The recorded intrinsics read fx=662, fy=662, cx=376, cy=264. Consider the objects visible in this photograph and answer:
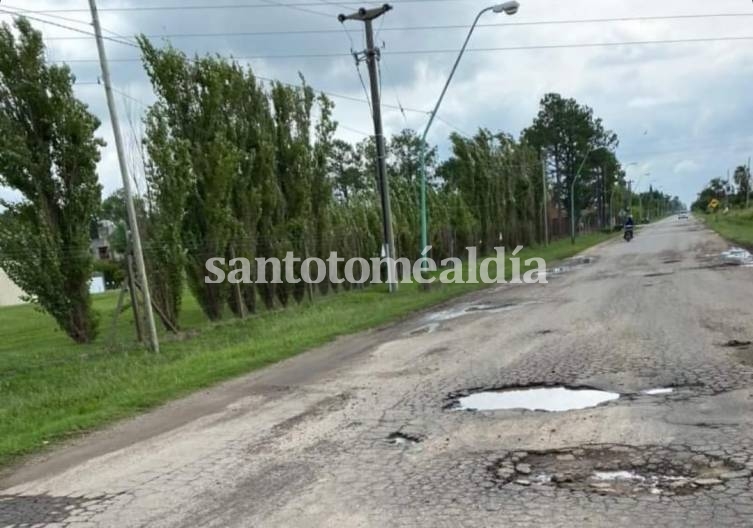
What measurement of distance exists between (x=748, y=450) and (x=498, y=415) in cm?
212

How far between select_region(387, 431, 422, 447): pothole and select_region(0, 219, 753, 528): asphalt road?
0.03m

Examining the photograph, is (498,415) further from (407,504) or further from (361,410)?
(407,504)

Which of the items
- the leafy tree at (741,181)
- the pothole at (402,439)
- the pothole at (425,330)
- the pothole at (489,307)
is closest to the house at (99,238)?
the pothole at (425,330)

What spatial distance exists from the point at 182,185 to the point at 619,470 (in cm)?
1409

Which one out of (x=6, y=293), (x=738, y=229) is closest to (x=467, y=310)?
(x=738, y=229)

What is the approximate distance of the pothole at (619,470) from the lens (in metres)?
4.25

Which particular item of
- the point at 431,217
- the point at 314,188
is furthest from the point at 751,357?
the point at 431,217

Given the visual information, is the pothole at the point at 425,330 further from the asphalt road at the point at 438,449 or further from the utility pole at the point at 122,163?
the utility pole at the point at 122,163

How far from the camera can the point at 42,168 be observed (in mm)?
13984

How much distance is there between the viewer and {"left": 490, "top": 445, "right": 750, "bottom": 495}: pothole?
425 cm

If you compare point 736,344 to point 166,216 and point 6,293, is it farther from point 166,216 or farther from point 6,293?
point 6,293

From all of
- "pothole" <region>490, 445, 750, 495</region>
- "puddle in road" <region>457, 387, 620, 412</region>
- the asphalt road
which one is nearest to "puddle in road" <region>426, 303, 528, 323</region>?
the asphalt road

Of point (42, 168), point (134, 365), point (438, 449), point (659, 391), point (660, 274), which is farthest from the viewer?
point (660, 274)

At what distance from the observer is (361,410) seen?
22.3ft
